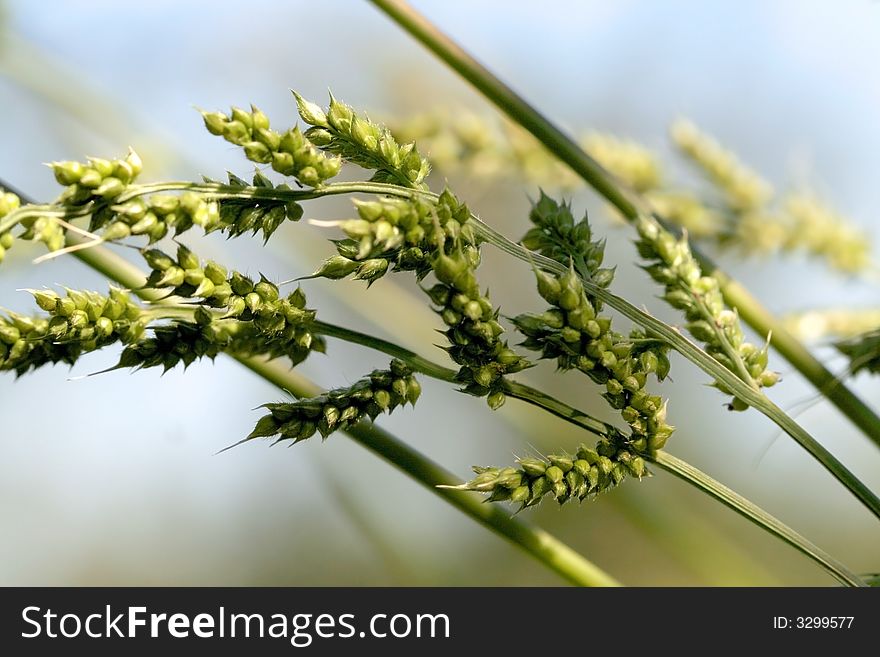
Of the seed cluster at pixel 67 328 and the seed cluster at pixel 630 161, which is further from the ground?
the seed cluster at pixel 630 161

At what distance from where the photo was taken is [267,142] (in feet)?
3.10

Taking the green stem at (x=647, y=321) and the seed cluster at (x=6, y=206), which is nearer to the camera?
the seed cluster at (x=6, y=206)

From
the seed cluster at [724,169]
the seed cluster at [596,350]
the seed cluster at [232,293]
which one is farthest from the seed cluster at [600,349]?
the seed cluster at [724,169]

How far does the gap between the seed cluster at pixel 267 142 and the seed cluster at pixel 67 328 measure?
A: 0.21m

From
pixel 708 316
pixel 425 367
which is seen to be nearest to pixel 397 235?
pixel 425 367

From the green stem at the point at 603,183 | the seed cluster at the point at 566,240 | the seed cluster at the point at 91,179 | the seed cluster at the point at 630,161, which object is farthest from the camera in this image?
the seed cluster at the point at 630,161

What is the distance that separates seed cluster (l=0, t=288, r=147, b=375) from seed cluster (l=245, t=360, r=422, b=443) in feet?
0.60

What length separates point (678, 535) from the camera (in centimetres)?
204

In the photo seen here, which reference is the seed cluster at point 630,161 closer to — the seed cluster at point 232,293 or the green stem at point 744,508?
the green stem at point 744,508

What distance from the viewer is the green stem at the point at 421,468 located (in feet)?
4.32

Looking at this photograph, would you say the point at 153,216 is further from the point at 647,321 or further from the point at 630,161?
the point at 630,161

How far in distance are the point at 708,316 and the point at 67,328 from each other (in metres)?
0.85
